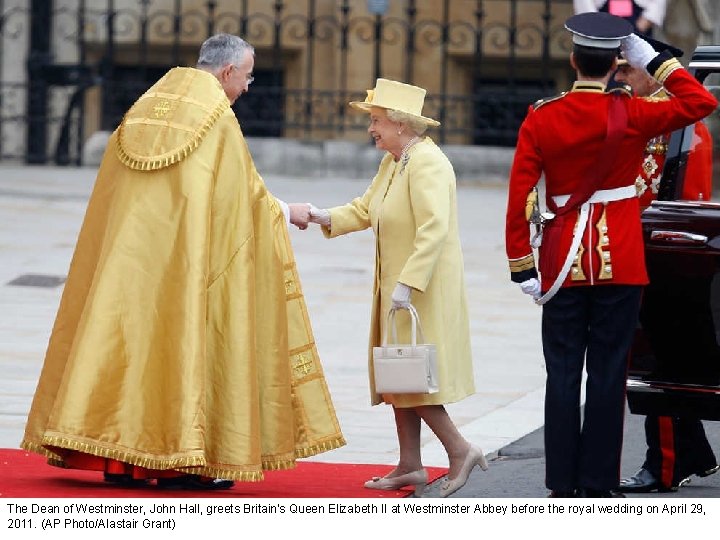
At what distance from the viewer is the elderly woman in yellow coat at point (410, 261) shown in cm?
661

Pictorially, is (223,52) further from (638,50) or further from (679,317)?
(679,317)

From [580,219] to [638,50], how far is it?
61 cm

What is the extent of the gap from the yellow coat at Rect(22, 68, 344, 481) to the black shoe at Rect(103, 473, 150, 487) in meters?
0.21

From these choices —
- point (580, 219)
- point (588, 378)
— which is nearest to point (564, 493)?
point (588, 378)

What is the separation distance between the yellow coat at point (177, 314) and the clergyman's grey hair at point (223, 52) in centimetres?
6

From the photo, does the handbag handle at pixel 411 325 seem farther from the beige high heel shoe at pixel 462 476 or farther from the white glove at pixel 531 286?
the white glove at pixel 531 286

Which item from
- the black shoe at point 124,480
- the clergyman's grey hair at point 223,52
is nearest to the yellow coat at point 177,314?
the clergyman's grey hair at point 223,52

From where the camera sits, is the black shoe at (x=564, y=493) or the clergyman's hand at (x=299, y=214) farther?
the clergyman's hand at (x=299, y=214)

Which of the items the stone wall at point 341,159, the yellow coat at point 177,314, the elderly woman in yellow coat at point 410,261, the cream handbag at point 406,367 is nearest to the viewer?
the yellow coat at point 177,314

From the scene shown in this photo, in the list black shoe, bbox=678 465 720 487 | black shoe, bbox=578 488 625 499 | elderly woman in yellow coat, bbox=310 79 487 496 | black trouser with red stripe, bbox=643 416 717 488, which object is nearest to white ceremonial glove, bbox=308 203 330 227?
elderly woman in yellow coat, bbox=310 79 487 496

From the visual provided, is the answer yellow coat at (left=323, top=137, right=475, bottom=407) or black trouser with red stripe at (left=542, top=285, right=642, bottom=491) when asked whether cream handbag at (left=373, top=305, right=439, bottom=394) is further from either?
black trouser with red stripe at (left=542, top=285, right=642, bottom=491)

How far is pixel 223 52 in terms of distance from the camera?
655 centimetres
